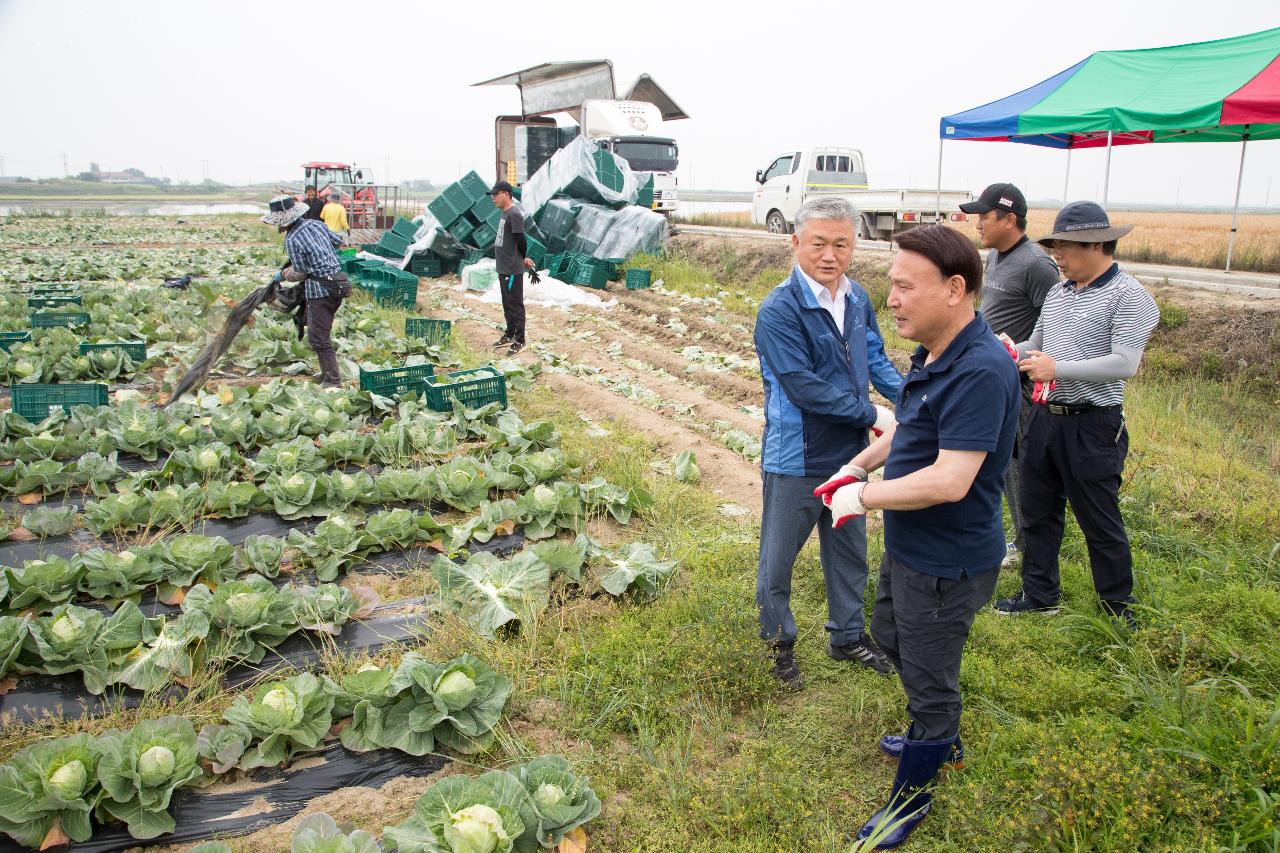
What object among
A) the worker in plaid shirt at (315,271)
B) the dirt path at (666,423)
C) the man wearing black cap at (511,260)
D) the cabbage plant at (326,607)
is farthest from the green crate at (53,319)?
the cabbage plant at (326,607)

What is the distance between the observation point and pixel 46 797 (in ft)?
7.48

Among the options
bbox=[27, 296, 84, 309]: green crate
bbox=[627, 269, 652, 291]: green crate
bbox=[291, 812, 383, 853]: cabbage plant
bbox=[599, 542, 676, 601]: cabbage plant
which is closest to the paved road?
bbox=[627, 269, 652, 291]: green crate

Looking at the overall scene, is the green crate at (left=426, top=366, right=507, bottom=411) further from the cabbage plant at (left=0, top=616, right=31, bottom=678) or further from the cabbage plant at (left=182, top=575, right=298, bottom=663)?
the cabbage plant at (left=0, top=616, right=31, bottom=678)

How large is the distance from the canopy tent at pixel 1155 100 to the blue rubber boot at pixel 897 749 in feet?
29.7

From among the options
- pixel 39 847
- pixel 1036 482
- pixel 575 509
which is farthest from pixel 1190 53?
pixel 39 847

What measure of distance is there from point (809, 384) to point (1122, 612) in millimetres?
1817

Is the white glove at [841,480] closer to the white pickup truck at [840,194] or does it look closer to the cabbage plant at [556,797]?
the cabbage plant at [556,797]

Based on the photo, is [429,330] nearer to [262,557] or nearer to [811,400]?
[262,557]

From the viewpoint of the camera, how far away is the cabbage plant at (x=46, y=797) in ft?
7.43

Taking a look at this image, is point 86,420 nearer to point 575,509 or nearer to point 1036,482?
point 575,509

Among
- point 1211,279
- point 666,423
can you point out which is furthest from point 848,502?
point 1211,279

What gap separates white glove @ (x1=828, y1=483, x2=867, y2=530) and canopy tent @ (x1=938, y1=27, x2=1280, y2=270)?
9299 millimetres

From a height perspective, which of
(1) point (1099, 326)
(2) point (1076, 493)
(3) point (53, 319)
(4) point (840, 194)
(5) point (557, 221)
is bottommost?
(2) point (1076, 493)

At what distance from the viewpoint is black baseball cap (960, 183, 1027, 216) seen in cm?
356
